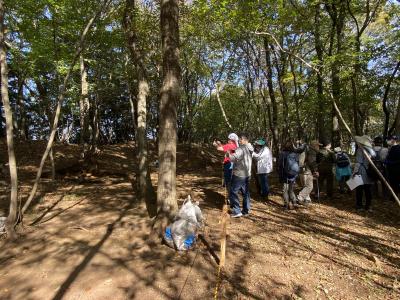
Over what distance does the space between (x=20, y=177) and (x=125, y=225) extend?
29.3 ft

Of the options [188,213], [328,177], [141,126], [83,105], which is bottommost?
[188,213]

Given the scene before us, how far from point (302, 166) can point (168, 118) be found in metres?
4.85

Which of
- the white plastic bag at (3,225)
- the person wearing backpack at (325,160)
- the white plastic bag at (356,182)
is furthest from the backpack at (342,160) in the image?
the white plastic bag at (3,225)

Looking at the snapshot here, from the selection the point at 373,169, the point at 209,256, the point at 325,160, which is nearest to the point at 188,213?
the point at 209,256

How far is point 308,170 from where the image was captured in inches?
348

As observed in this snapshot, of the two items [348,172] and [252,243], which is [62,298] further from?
[348,172]

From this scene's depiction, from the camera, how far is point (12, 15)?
41.5ft

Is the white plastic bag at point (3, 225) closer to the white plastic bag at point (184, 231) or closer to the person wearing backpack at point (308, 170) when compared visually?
the white plastic bag at point (184, 231)

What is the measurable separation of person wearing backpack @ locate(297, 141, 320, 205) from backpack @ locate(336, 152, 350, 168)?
24.2 inches

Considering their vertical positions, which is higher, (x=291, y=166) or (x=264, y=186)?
(x=291, y=166)

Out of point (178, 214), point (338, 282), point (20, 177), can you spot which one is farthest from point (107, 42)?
point (338, 282)

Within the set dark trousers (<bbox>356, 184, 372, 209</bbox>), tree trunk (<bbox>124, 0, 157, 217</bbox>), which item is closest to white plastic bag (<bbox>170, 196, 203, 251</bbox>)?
tree trunk (<bbox>124, 0, 157, 217</bbox>)

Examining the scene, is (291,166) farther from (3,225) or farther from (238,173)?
(3,225)

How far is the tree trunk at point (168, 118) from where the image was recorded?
5.71 m
